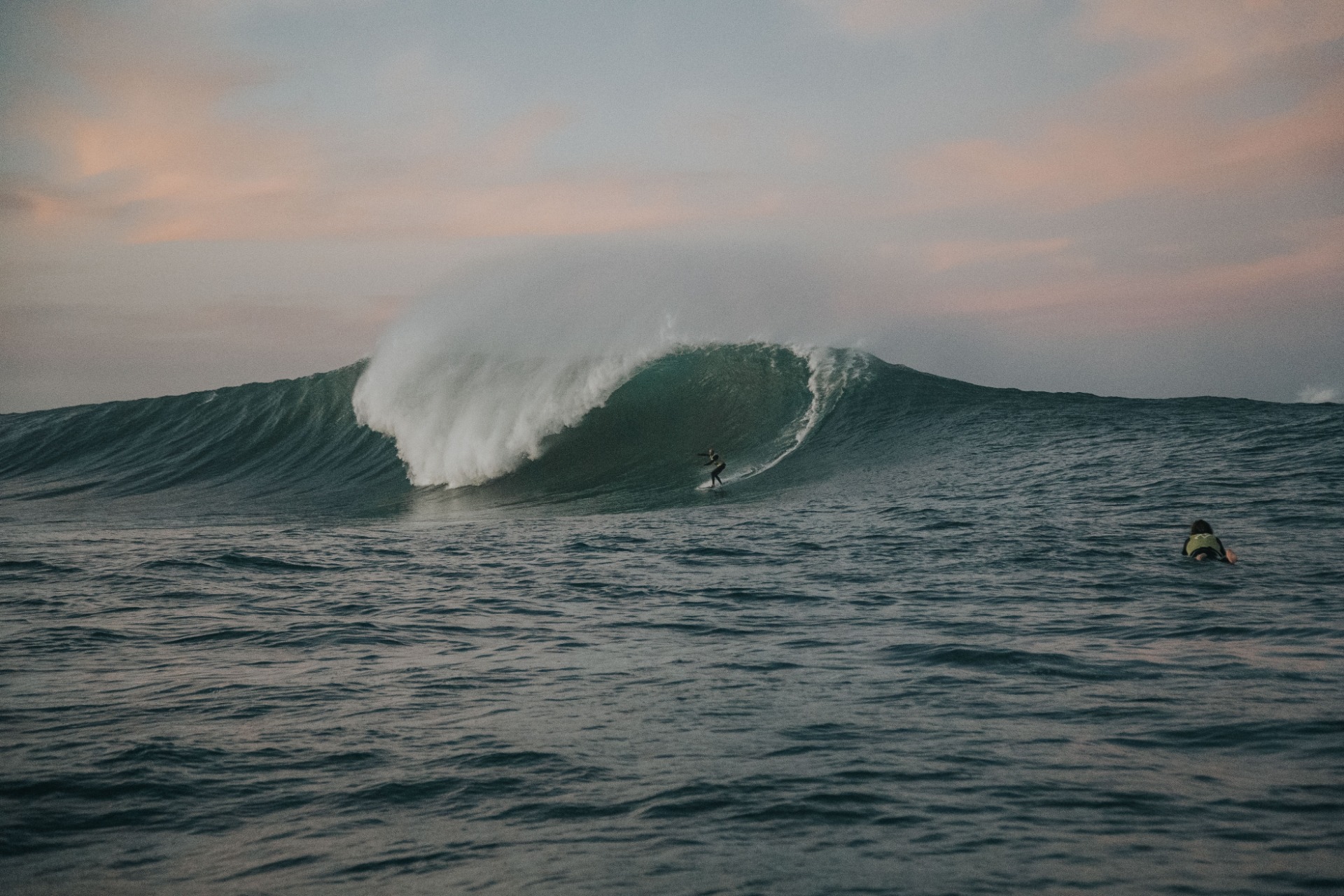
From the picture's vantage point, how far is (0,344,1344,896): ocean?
3.44 meters

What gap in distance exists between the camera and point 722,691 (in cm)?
A: 552

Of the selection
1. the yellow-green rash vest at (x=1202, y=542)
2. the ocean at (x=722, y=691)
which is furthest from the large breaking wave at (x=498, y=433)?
the yellow-green rash vest at (x=1202, y=542)

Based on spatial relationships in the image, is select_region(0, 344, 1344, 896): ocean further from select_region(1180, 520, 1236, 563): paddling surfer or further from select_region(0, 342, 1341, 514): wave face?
select_region(0, 342, 1341, 514): wave face

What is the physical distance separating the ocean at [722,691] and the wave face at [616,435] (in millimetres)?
855

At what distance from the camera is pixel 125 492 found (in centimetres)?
2244

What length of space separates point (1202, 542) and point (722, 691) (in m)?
5.33

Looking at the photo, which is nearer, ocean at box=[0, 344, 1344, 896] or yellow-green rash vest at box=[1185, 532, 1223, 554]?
ocean at box=[0, 344, 1344, 896]

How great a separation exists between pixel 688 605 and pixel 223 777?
428cm

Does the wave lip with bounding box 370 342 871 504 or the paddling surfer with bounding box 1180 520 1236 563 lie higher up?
the wave lip with bounding box 370 342 871 504

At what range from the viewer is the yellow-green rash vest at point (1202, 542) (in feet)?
28.1

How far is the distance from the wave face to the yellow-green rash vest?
5.23 meters

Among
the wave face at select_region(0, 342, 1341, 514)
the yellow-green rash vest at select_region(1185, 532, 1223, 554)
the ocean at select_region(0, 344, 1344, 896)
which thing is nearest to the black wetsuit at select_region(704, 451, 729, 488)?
the wave face at select_region(0, 342, 1341, 514)

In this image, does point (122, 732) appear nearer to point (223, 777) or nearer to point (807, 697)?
point (223, 777)

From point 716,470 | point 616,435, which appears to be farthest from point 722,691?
point 616,435
